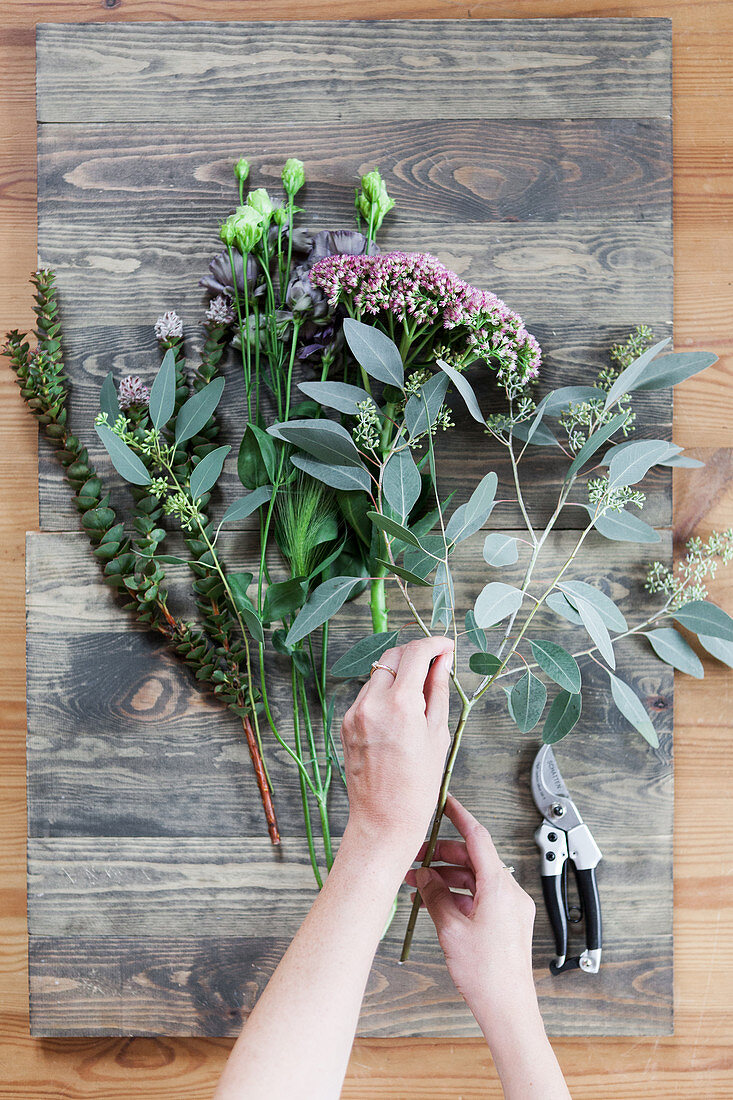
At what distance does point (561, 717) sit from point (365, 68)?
38.4 inches

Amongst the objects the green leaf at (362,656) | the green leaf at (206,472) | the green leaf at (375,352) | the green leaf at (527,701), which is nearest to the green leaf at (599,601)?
the green leaf at (527,701)

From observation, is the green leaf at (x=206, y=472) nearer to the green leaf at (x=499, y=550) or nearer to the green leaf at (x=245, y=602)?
the green leaf at (x=245, y=602)

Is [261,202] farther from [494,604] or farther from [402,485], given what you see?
[494,604]

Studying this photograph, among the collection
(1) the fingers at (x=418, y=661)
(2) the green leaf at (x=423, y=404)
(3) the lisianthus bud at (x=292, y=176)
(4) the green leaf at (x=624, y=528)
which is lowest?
(1) the fingers at (x=418, y=661)

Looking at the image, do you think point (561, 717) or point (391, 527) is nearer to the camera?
point (391, 527)

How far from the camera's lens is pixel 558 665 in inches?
34.6

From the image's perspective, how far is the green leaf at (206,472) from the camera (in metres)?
0.95

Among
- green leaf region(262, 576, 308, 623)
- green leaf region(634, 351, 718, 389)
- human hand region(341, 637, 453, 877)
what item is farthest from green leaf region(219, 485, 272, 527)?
green leaf region(634, 351, 718, 389)

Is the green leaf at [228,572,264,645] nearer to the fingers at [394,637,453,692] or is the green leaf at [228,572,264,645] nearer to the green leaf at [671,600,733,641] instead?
the fingers at [394,637,453,692]

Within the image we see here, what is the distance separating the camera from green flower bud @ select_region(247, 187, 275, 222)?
3.20 feet

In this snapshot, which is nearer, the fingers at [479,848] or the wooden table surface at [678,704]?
the fingers at [479,848]

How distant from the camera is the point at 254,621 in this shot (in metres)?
0.95

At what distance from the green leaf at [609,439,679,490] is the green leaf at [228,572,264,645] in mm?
490

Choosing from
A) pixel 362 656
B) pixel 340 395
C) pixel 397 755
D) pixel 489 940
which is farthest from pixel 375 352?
pixel 489 940
